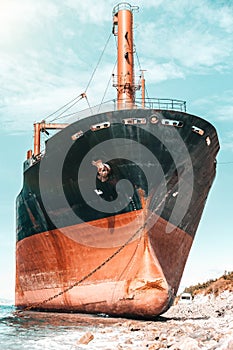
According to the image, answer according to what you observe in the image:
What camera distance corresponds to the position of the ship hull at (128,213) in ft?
39.9

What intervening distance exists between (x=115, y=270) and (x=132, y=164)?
339 centimetres

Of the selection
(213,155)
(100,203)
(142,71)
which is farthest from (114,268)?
(142,71)

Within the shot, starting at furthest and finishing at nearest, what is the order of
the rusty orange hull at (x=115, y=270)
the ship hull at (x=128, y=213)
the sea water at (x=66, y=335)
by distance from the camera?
the ship hull at (x=128, y=213), the rusty orange hull at (x=115, y=270), the sea water at (x=66, y=335)

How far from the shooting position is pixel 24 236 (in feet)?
60.1

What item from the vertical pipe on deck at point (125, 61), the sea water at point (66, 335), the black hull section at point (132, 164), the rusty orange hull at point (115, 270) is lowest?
the sea water at point (66, 335)

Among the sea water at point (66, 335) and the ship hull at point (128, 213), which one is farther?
the ship hull at point (128, 213)

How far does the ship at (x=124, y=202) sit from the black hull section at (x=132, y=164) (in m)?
0.03

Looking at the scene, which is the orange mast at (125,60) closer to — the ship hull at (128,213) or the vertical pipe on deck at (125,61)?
the vertical pipe on deck at (125,61)

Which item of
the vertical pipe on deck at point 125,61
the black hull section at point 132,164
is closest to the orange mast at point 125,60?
the vertical pipe on deck at point 125,61

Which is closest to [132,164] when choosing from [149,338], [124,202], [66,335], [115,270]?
[124,202]

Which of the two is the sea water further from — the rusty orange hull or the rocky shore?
the rusty orange hull

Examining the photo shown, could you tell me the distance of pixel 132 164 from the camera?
1254 centimetres

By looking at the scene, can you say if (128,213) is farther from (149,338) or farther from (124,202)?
(149,338)

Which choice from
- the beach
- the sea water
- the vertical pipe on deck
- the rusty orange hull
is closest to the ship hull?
the rusty orange hull
